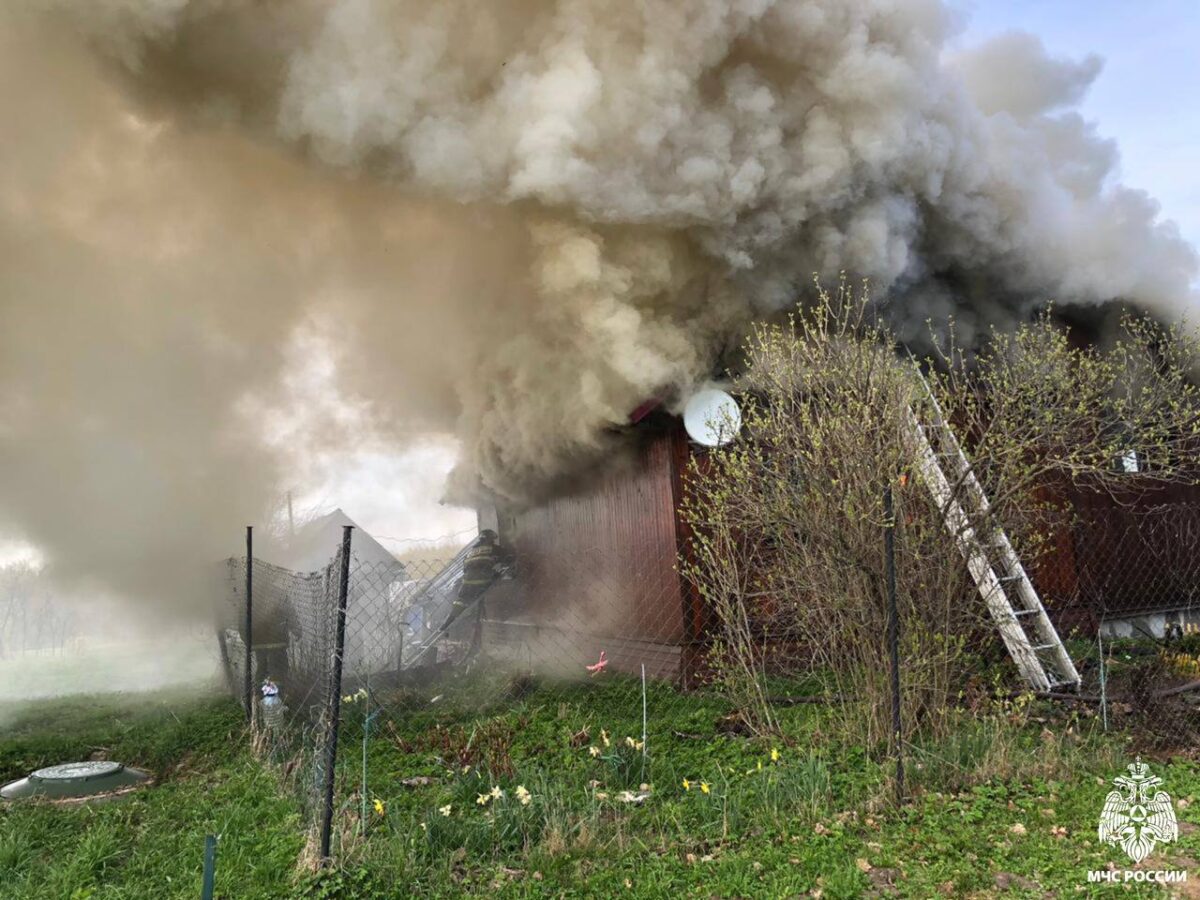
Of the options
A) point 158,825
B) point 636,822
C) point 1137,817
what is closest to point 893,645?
point 1137,817

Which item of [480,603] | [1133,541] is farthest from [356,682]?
[1133,541]

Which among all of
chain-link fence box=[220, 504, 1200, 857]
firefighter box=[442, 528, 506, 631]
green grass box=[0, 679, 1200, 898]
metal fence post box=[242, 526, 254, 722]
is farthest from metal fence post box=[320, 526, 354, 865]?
firefighter box=[442, 528, 506, 631]

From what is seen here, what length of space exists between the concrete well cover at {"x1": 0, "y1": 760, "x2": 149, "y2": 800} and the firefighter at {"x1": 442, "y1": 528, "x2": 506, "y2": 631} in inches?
270

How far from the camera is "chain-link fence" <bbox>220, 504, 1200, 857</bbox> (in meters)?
4.99

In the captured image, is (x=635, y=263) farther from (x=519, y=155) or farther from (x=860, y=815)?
(x=860, y=815)

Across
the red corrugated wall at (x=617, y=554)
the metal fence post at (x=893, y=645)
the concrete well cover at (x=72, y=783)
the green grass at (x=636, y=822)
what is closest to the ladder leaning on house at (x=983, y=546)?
the green grass at (x=636, y=822)

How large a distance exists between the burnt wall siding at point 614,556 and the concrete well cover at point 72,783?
15.9ft

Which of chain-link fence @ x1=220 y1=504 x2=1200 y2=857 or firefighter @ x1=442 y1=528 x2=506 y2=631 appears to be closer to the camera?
chain-link fence @ x1=220 y1=504 x2=1200 y2=857

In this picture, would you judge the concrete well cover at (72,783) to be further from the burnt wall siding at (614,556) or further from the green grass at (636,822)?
the burnt wall siding at (614,556)

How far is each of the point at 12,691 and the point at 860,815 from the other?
45.6 feet

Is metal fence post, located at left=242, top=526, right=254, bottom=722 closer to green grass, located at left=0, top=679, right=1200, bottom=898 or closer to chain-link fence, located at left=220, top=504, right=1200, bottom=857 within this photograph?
chain-link fence, located at left=220, top=504, right=1200, bottom=857

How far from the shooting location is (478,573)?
40.9 ft

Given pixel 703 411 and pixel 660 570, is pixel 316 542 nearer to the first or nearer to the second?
pixel 660 570

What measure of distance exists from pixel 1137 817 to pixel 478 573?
9.91 metres
